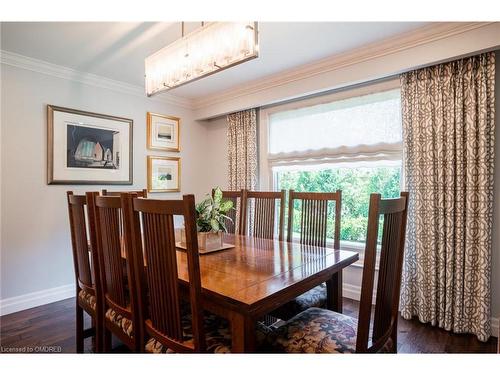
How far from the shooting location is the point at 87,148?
310 cm

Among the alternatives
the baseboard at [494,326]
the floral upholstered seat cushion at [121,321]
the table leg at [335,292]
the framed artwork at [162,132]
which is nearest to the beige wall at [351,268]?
the baseboard at [494,326]

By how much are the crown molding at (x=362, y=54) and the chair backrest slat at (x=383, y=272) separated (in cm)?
169

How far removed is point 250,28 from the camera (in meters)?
1.49

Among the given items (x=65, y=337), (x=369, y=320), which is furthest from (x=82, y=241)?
(x=369, y=320)

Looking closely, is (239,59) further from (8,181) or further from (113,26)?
(8,181)

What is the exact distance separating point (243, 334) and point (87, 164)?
2.79 meters

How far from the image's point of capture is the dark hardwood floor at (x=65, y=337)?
6.66 feet

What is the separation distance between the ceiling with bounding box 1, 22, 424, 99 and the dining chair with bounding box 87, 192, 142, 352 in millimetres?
1490

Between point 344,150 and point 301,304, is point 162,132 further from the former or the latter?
point 301,304

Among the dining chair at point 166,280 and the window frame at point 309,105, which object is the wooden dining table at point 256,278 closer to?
the dining chair at point 166,280

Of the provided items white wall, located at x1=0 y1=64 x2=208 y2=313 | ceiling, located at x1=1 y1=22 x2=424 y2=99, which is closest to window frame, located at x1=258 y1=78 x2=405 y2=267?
ceiling, located at x1=1 y1=22 x2=424 y2=99

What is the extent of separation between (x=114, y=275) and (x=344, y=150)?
2.40 metres
